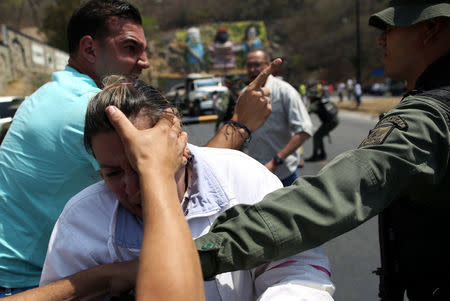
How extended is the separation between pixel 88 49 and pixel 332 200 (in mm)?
1480

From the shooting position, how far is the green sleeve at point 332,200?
999mm

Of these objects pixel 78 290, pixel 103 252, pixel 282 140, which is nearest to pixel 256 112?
pixel 103 252

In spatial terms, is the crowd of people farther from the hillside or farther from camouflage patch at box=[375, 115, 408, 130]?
the hillside

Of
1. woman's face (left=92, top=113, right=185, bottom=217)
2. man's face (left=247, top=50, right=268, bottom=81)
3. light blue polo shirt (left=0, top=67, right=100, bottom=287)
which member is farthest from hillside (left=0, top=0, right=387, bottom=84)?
woman's face (left=92, top=113, right=185, bottom=217)

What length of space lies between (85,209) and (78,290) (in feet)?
0.82

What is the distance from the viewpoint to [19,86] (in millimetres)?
19281

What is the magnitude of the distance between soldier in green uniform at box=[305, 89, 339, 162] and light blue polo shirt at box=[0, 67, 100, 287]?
666 cm

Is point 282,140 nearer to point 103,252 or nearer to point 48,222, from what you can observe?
point 48,222

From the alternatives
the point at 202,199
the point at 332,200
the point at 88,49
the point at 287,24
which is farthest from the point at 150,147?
the point at 287,24

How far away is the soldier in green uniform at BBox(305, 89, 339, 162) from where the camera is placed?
783cm

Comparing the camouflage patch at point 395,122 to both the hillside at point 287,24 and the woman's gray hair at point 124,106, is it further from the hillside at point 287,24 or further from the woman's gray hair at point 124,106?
the hillside at point 287,24

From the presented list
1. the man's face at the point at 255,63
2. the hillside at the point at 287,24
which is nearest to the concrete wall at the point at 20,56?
the hillside at the point at 287,24

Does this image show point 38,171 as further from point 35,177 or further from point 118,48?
point 118,48

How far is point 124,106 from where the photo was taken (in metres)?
1.14
